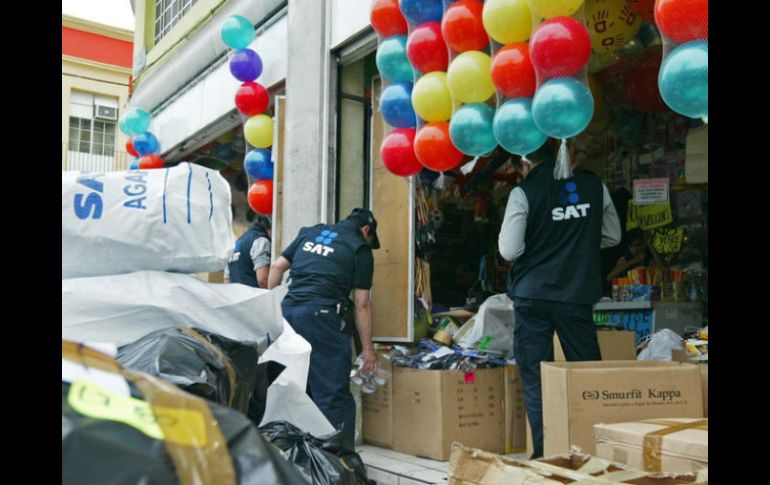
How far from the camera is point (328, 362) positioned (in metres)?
5.02

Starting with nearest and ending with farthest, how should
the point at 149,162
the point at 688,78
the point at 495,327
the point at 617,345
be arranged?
the point at 688,78
the point at 617,345
the point at 495,327
the point at 149,162

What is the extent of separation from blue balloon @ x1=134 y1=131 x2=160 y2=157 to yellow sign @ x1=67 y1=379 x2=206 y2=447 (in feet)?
36.2

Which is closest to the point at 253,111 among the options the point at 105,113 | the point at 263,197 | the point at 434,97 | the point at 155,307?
the point at 263,197

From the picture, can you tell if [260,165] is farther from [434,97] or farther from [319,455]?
[319,455]

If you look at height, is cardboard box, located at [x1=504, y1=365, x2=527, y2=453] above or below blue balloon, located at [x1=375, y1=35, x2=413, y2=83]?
below

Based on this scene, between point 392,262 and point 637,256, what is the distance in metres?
2.62

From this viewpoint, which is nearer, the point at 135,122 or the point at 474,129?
the point at 474,129

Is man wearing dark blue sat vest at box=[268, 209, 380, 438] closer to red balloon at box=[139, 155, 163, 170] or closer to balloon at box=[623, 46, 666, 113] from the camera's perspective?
balloon at box=[623, 46, 666, 113]

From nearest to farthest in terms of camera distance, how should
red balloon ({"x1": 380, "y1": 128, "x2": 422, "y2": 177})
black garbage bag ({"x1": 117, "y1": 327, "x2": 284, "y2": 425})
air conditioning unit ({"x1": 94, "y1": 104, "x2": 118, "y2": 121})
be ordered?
1. black garbage bag ({"x1": 117, "y1": 327, "x2": 284, "y2": 425})
2. red balloon ({"x1": 380, "y1": 128, "x2": 422, "y2": 177})
3. air conditioning unit ({"x1": 94, "y1": 104, "x2": 118, "y2": 121})

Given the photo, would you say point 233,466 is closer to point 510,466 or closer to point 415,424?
point 510,466

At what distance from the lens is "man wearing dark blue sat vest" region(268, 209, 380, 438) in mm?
5004

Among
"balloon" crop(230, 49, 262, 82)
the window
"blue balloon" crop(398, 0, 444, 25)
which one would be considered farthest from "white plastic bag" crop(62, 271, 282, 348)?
the window
